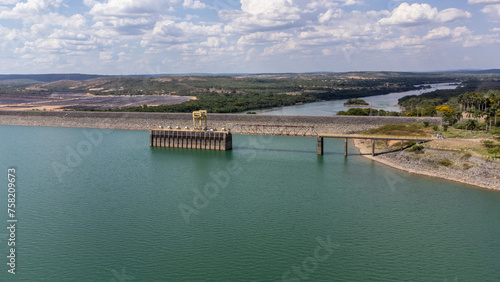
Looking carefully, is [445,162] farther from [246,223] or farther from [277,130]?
[277,130]

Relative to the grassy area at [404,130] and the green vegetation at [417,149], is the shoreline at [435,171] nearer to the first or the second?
the green vegetation at [417,149]

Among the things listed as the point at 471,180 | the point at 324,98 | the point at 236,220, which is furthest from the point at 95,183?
the point at 324,98

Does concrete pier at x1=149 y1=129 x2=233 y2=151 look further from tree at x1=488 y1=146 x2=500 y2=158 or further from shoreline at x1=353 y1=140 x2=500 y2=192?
tree at x1=488 y1=146 x2=500 y2=158

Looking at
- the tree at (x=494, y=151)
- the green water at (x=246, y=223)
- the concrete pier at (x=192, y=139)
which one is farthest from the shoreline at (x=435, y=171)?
the concrete pier at (x=192, y=139)

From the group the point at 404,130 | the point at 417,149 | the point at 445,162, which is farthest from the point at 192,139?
the point at 445,162

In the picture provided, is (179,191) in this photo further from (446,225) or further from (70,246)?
(446,225)

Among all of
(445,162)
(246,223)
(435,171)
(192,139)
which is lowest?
(246,223)
